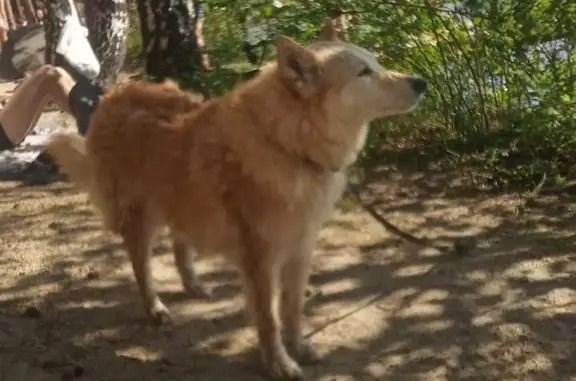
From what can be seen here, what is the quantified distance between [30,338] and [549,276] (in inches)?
105

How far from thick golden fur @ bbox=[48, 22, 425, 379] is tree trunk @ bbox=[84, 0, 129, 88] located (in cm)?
266

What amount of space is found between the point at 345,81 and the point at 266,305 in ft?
3.24

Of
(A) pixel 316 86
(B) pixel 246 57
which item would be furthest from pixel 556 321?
(B) pixel 246 57

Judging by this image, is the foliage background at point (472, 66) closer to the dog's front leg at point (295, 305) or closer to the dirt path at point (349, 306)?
the dirt path at point (349, 306)

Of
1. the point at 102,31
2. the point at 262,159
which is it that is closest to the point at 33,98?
the point at 102,31

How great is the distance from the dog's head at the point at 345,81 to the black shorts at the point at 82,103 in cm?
279

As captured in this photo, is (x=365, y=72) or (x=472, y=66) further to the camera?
(x=472, y=66)

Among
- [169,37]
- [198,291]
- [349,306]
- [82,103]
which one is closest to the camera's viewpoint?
[349,306]

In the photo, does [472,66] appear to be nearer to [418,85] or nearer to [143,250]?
[418,85]

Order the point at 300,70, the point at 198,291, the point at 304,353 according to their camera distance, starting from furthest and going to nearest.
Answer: the point at 198,291 < the point at 304,353 < the point at 300,70

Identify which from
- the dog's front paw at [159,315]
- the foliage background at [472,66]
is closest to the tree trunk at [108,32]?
the foliage background at [472,66]

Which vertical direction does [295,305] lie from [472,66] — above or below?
below

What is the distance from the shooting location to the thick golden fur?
118 inches

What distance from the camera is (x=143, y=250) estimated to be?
3754 mm
